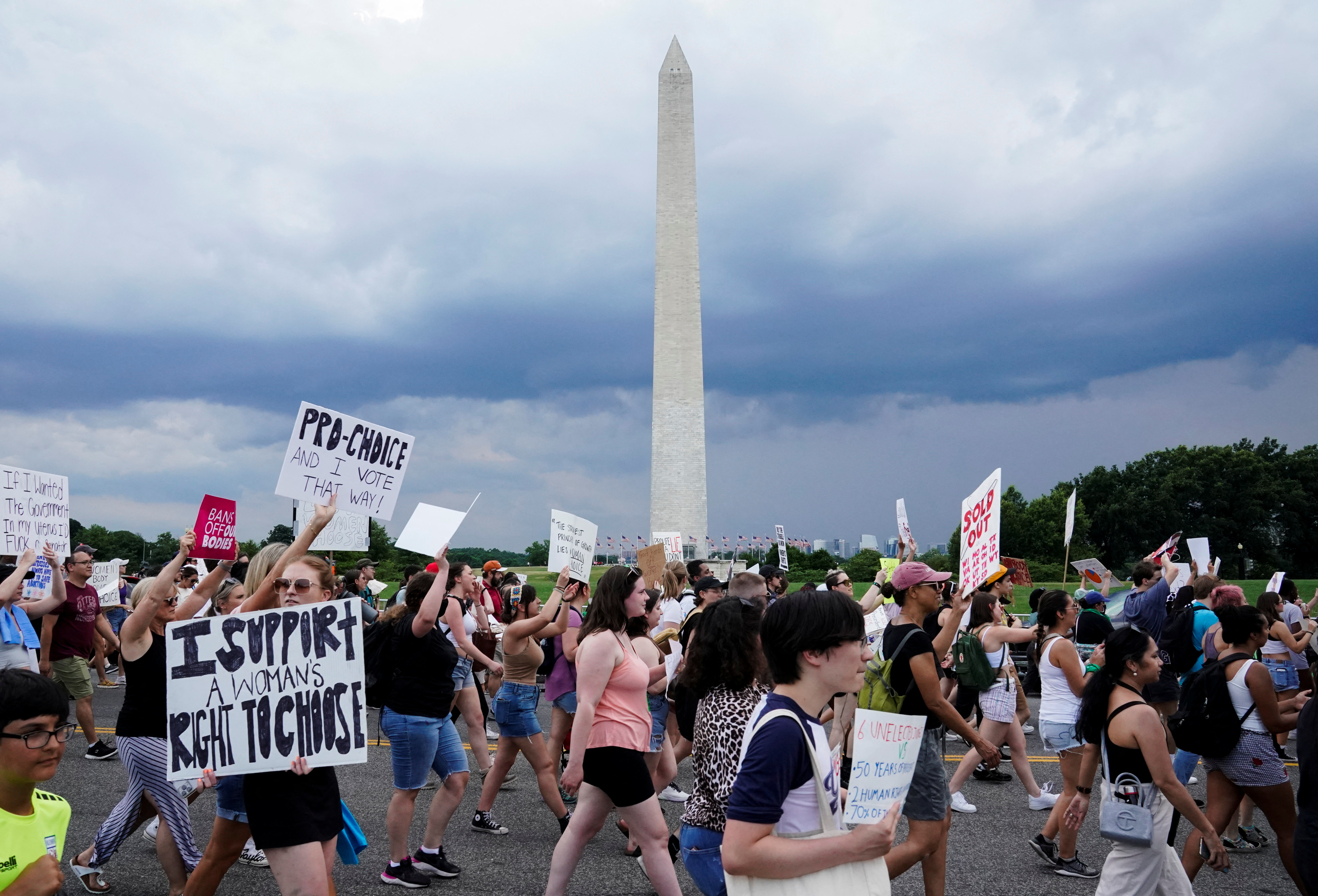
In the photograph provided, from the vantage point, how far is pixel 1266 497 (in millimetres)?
58000

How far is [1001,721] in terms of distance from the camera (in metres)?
7.48

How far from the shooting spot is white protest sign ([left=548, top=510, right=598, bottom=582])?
316 inches

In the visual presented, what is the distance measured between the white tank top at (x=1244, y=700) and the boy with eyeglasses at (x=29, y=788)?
542cm

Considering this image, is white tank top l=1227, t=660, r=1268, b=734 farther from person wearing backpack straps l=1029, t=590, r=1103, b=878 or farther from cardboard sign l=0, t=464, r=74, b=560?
cardboard sign l=0, t=464, r=74, b=560

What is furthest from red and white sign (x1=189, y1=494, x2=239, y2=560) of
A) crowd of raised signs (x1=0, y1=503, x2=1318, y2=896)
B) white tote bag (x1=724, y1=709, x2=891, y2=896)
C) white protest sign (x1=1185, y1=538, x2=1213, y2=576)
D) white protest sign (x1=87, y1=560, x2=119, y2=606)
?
white protest sign (x1=1185, y1=538, x2=1213, y2=576)

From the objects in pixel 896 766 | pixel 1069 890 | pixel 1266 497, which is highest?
pixel 1266 497

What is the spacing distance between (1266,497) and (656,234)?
4532 centimetres

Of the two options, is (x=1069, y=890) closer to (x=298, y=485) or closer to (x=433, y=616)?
(x=433, y=616)

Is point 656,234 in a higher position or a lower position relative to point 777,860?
higher

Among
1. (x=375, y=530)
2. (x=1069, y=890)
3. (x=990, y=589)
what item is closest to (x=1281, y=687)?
(x=990, y=589)

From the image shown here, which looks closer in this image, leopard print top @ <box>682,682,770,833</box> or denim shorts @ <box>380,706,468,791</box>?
leopard print top @ <box>682,682,770,833</box>

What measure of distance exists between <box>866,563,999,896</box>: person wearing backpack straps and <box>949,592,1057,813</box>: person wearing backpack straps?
2606mm

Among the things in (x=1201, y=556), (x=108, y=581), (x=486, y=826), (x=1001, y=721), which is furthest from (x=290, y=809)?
(x=108, y=581)

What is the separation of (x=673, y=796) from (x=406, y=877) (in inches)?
103
